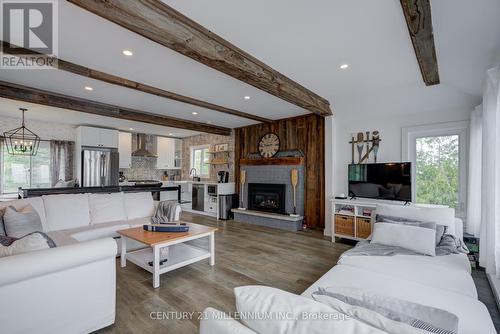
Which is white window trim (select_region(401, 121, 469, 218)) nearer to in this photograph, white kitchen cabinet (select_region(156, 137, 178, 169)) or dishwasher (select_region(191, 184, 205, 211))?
dishwasher (select_region(191, 184, 205, 211))

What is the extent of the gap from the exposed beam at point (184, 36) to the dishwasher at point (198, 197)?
14.7ft

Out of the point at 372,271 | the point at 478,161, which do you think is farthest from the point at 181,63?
the point at 478,161

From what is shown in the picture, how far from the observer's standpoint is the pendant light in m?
5.36

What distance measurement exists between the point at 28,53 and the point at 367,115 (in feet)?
16.1

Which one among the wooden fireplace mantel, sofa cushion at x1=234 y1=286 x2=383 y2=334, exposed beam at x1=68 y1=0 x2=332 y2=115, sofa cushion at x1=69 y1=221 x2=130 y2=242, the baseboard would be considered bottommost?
the baseboard

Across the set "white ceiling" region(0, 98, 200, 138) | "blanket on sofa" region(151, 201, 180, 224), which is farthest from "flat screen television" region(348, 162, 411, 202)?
"white ceiling" region(0, 98, 200, 138)

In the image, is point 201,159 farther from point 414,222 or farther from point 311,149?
point 414,222

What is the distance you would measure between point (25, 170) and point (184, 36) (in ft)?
21.1

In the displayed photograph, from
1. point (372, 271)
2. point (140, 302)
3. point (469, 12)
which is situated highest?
point (469, 12)

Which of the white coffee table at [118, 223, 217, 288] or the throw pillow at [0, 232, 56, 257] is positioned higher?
the throw pillow at [0, 232, 56, 257]

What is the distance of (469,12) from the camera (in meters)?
1.72

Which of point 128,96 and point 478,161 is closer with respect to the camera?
point 478,161

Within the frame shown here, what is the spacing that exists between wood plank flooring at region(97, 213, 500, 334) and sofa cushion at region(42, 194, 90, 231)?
104 cm

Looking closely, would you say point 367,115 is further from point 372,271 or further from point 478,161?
point 372,271
